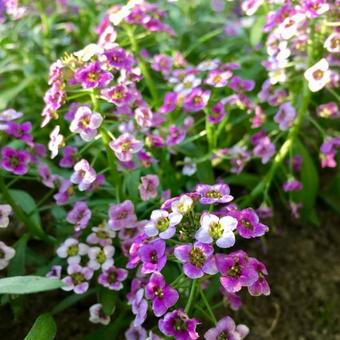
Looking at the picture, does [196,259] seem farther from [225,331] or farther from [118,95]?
[118,95]

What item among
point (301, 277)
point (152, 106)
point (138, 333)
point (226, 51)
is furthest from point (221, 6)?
point (138, 333)

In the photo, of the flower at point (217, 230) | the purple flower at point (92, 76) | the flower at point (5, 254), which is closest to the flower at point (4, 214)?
the flower at point (5, 254)

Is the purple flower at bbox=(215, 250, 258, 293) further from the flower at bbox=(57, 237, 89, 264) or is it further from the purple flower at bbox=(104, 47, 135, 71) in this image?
the purple flower at bbox=(104, 47, 135, 71)

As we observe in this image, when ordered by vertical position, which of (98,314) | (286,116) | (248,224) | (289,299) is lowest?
(289,299)

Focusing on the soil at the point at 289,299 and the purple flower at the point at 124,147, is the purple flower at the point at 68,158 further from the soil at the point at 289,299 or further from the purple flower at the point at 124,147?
the soil at the point at 289,299

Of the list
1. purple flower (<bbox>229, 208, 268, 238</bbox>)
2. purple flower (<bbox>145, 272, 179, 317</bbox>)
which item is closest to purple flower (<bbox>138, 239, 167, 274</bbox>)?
purple flower (<bbox>145, 272, 179, 317</bbox>)

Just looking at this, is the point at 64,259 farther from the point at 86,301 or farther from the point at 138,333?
the point at 138,333

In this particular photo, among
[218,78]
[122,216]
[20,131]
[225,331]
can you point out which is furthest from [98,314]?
[218,78]
